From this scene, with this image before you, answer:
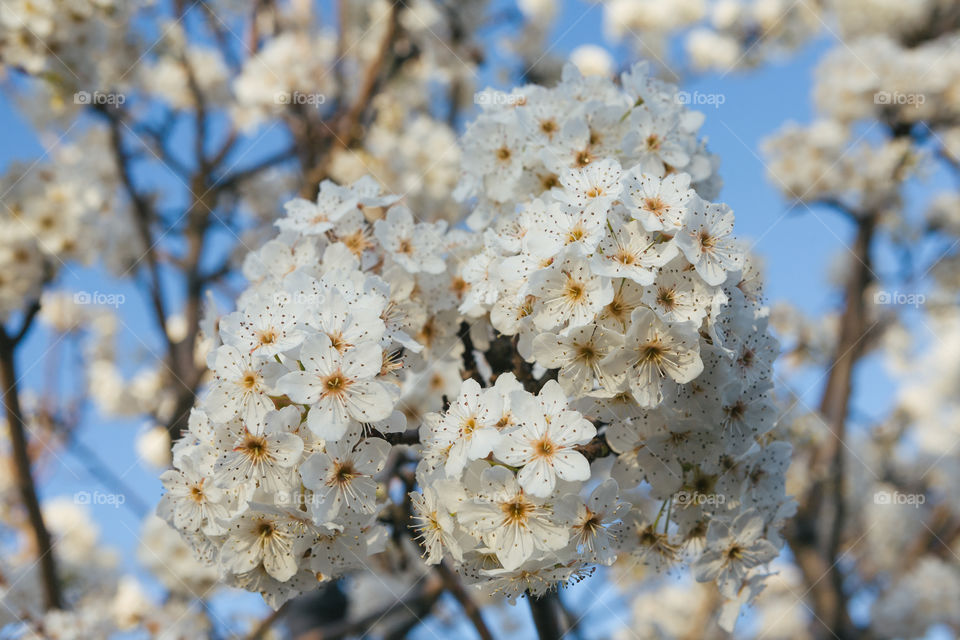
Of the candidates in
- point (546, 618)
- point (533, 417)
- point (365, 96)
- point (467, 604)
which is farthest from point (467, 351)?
point (365, 96)

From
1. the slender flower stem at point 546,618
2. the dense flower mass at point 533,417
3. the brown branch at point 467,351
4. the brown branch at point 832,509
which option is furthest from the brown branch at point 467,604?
the brown branch at point 832,509

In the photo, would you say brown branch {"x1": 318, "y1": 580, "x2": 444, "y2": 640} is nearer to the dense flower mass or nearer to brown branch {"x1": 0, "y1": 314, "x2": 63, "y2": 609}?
brown branch {"x1": 0, "y1": 314, "x2": 63, "y2": 609}

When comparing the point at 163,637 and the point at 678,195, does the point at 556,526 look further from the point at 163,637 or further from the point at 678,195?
the point at 163,637

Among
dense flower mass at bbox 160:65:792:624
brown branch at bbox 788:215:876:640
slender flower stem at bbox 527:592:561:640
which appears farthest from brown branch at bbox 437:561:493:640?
brown branch at bbox 788:215:876:640

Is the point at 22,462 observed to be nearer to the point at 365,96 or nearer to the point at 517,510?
the point at 517,510

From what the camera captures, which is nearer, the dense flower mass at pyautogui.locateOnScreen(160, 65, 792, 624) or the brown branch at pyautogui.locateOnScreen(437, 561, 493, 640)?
the dense flower mass at pyautogui.locateOnScreen(160, 65, 792, 624)

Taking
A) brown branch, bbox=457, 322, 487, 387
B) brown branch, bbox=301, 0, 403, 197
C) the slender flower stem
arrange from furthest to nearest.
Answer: brown branch, bbox=301, 0, 403, 197 → brown branch, bbox=457, 322, 487, 387 → the slender flower stem
